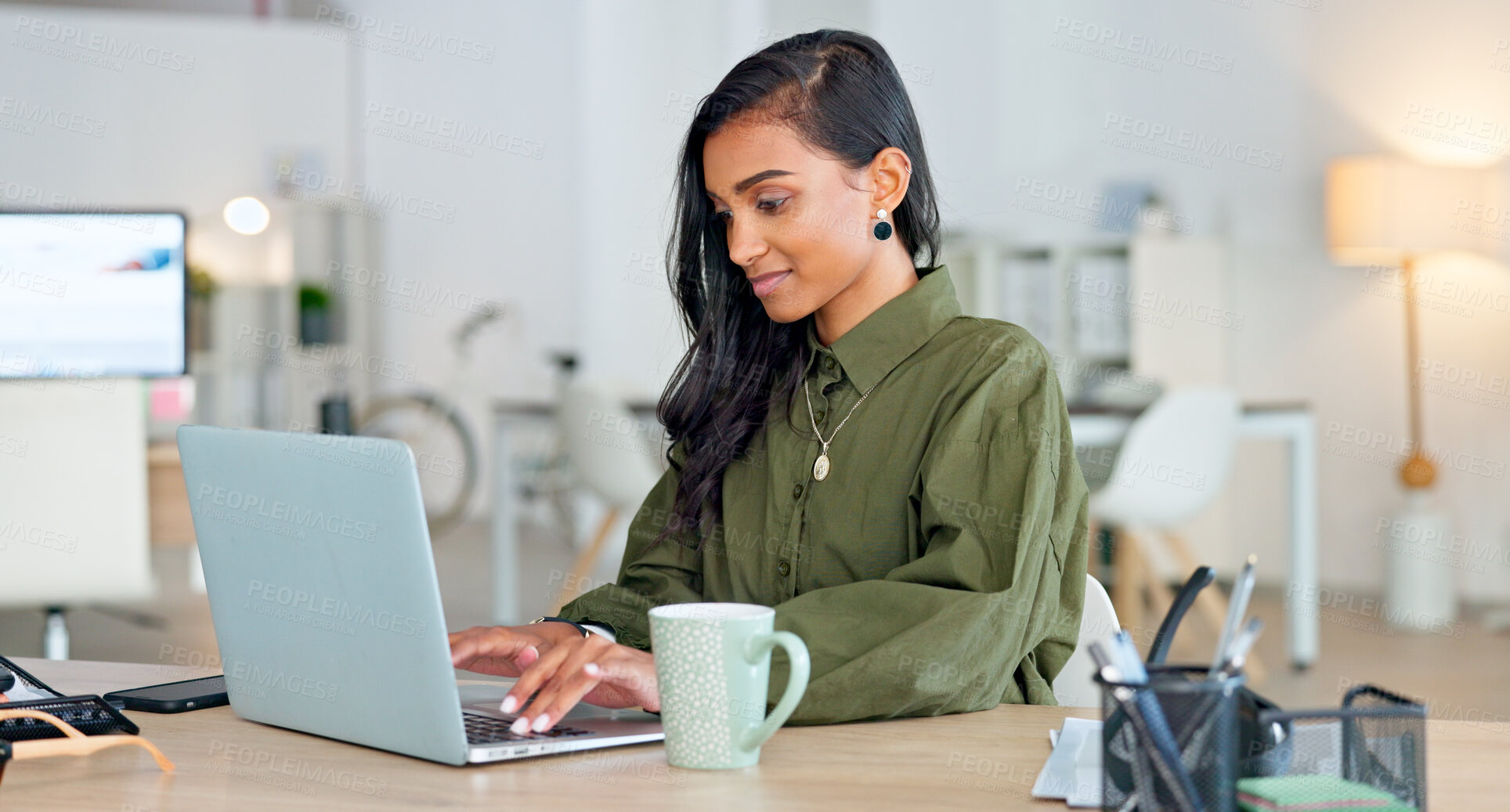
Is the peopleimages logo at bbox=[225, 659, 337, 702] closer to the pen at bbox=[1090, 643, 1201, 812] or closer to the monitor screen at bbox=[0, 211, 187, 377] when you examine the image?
the pen at bbox=[1090, 643, 1201, 812]

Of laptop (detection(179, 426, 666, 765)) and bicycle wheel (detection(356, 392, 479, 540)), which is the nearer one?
laptop (detection(179, 426, 666, 765))

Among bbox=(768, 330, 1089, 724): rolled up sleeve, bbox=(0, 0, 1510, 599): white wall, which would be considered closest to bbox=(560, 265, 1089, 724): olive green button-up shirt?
bbox=(768, 330, 1089, 724): rolled up sleeve

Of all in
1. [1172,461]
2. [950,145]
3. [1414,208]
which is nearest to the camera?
[1172,461]

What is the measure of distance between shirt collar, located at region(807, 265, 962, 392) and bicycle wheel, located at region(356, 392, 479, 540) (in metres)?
5.58

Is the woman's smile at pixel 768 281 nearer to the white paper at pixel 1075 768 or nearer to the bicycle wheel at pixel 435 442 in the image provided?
the white paper at pixel 1075 768

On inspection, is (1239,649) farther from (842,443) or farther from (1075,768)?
(842,443)

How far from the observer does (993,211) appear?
557cm

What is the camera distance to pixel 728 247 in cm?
136

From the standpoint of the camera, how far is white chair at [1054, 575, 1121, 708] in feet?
3.79

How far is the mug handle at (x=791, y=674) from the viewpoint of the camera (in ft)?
2.47

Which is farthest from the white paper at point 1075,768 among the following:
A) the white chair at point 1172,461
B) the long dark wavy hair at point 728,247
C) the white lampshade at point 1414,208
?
the white lampshade at point 1414,208

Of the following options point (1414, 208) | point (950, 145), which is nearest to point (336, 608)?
point (1414, 208)

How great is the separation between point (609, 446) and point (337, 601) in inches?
120

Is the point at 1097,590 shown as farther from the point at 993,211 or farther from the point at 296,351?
the point at 296,351
